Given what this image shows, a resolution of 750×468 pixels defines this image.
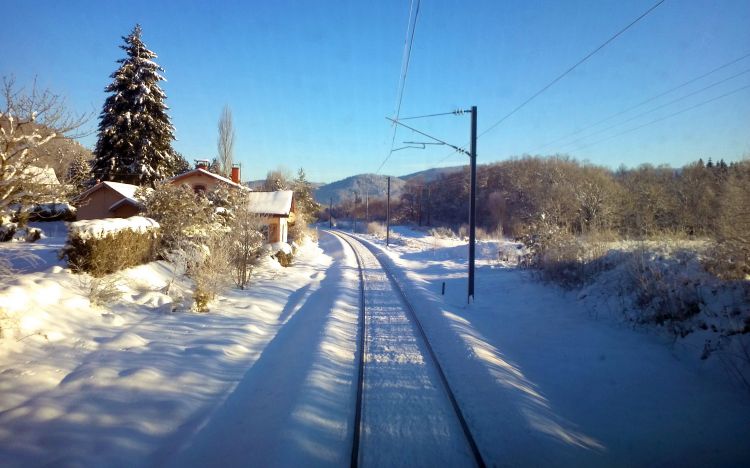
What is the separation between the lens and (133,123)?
3002cm

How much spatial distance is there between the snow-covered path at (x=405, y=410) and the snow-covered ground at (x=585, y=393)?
1.12 feet

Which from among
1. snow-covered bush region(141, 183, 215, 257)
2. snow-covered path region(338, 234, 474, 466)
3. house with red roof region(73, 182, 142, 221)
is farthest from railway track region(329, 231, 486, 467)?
house with red roof region(73, 182, 142, 221)

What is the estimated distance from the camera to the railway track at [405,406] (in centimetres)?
438

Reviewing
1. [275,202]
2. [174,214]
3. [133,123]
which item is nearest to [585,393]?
[174,214]

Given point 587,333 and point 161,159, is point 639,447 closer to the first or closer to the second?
point 587,333

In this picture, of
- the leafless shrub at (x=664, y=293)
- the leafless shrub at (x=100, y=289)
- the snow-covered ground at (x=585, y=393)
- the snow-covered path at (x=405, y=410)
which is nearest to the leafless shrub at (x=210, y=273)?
the leafless shrub at (x=100, y=289)

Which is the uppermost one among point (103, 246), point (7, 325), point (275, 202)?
point (275, 202)

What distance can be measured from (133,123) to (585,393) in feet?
113

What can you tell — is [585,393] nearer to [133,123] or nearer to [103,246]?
[103,246]

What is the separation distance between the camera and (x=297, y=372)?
6484mm

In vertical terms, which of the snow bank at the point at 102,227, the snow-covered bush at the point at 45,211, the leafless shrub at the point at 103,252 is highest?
the snow-covered bush at the point at 45,211

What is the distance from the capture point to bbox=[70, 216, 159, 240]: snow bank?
8.90 meters

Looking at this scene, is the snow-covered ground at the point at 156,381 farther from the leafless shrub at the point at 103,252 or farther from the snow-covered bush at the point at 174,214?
the snow-covered bush at the point at 174,214

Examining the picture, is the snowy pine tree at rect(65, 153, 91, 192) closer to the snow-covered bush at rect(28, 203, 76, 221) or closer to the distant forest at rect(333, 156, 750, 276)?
the snow-covered bush at rect(28, 203, 76, 221)
